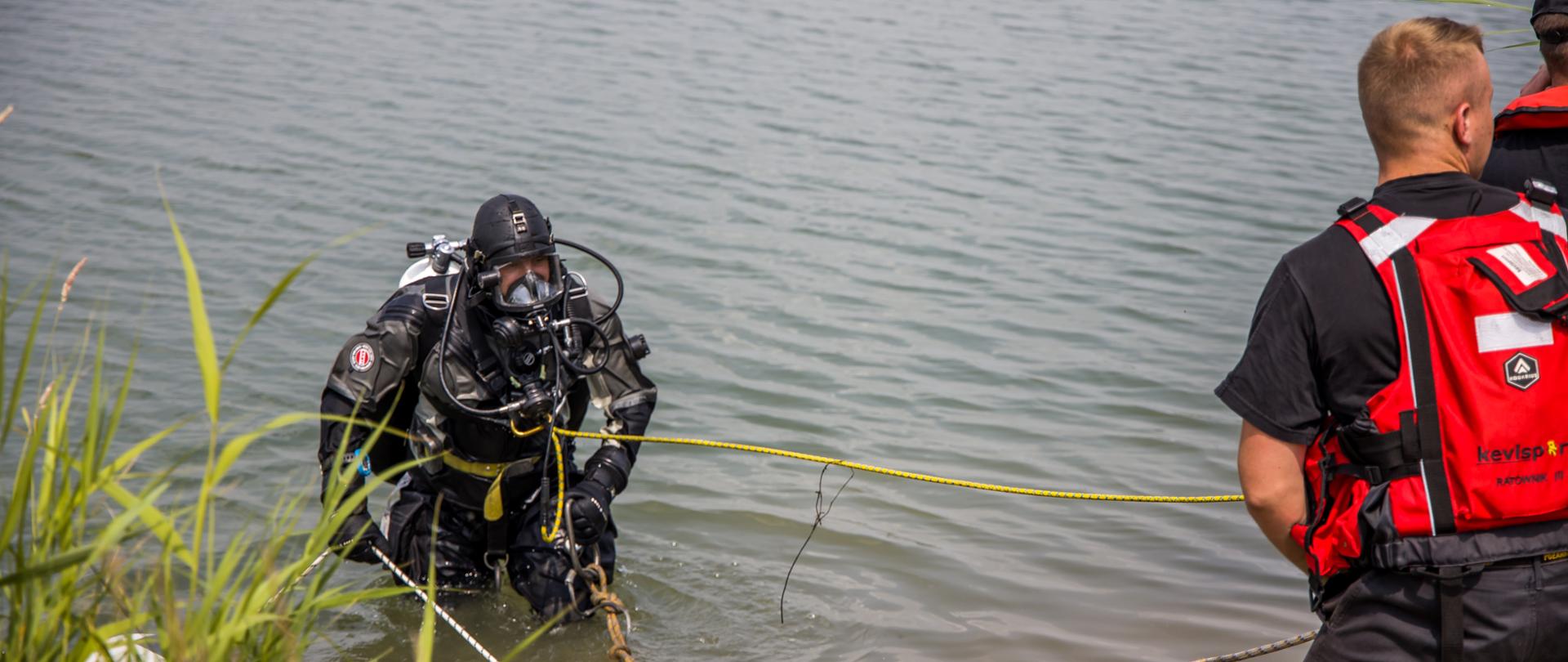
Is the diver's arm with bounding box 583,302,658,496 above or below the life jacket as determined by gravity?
below

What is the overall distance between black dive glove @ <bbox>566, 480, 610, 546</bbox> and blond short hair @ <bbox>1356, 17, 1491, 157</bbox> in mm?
2609

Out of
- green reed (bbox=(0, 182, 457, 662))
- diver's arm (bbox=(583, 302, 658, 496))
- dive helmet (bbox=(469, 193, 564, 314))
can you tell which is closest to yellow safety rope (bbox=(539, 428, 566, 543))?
diver's arm (bbox=(583, 302, 658, 496))

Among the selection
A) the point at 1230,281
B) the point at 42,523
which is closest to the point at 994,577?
the point at 42,523

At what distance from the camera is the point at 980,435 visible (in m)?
6.37

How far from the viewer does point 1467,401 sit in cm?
212

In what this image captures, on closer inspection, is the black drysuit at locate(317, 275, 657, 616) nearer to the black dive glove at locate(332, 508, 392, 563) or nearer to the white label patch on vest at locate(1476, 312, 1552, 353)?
the black dive glove at locate(332, 508, 392, 563)

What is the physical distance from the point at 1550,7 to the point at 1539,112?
0.29 meters

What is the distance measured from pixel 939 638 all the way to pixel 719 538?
121cm

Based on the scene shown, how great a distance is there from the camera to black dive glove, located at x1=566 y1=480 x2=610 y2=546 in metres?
4.07

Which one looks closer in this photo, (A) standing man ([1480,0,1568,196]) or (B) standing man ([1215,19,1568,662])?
(B) standing man ([1215,19,1568,662])

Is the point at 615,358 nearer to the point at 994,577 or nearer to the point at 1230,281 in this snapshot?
the point at 994,577

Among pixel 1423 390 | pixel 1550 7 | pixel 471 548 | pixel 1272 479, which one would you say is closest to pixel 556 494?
pixel 471 548

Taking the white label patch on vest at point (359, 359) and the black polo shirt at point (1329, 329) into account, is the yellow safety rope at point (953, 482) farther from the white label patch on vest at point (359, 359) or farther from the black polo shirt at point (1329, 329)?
the black polo shirt at point (1329, 329)

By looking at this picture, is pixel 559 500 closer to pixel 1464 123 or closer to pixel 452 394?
pixel 452 394
